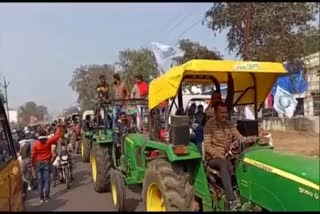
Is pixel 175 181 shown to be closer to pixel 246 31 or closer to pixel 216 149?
pixel 216 149

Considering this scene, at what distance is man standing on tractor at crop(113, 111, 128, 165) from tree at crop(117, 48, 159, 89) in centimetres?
2697

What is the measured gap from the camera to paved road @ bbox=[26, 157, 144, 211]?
9.20m

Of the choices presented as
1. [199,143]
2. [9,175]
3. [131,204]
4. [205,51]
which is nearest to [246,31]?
[205,51]

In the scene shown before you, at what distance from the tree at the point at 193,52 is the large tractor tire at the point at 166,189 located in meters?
18.3

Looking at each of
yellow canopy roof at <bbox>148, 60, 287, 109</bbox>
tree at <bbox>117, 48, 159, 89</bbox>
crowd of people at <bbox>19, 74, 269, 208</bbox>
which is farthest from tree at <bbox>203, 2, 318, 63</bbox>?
tree at <bbox>117, 48, 159, 89</bbox>

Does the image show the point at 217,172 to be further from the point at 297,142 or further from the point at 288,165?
the point at 297,142

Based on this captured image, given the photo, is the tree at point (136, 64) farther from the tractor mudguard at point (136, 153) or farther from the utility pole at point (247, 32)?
the tractor mudguard at point (136, 153)

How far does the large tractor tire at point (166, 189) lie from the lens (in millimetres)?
5723

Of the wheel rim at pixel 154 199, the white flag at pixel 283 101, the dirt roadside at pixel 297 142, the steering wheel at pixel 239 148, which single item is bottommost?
the dirt roadside at pixel 297 142

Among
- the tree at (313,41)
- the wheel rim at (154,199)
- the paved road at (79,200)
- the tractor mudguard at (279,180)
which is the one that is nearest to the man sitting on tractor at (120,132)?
the paved road at (79,200)

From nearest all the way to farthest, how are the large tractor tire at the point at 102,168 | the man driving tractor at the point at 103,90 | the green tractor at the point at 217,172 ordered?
the green tractor at the point at 217,172
the large tractor tire at the point at 102,168
the man driving tractor at the point at 103,90

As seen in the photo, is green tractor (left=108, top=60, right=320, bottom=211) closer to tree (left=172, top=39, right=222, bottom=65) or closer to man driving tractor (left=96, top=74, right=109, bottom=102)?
man driving tractor (left=96, top=74, right=109, bottom=102)

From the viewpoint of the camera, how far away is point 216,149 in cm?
580

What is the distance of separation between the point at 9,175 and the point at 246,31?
12.8 m
